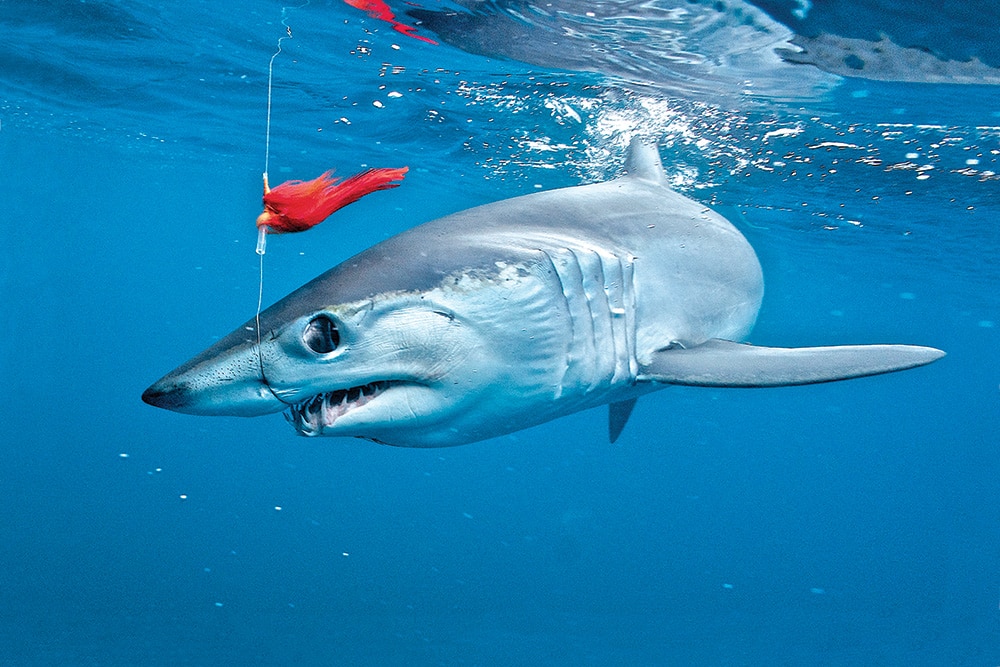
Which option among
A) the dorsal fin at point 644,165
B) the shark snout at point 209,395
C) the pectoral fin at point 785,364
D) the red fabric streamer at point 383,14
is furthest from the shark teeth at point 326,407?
the red fabric streamer at point 383,14

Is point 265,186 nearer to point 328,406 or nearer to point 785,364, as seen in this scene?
point 328,406

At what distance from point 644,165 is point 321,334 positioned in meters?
3.32

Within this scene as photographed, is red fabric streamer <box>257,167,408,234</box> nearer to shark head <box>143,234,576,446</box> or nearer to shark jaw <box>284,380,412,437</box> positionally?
shark head <box>143,234,576,446</box>

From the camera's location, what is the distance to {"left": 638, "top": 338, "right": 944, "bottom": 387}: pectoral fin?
2699 mm

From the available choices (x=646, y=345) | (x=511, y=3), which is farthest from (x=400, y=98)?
(x=646, y=345)

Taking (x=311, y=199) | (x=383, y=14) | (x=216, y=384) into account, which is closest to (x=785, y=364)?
(x=311, y=199)

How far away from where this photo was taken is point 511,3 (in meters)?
7.31

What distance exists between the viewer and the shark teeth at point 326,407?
2.33 m

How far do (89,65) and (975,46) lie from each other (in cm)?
1427

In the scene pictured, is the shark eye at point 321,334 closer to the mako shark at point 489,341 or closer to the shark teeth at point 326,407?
the mako shark at point 489,341

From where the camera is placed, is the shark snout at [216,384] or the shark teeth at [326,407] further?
the shark teeth at [326,407]

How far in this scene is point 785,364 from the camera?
2.77 m

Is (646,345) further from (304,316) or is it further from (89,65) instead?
(89,65)

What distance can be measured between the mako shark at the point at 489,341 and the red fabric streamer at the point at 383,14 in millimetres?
5515
